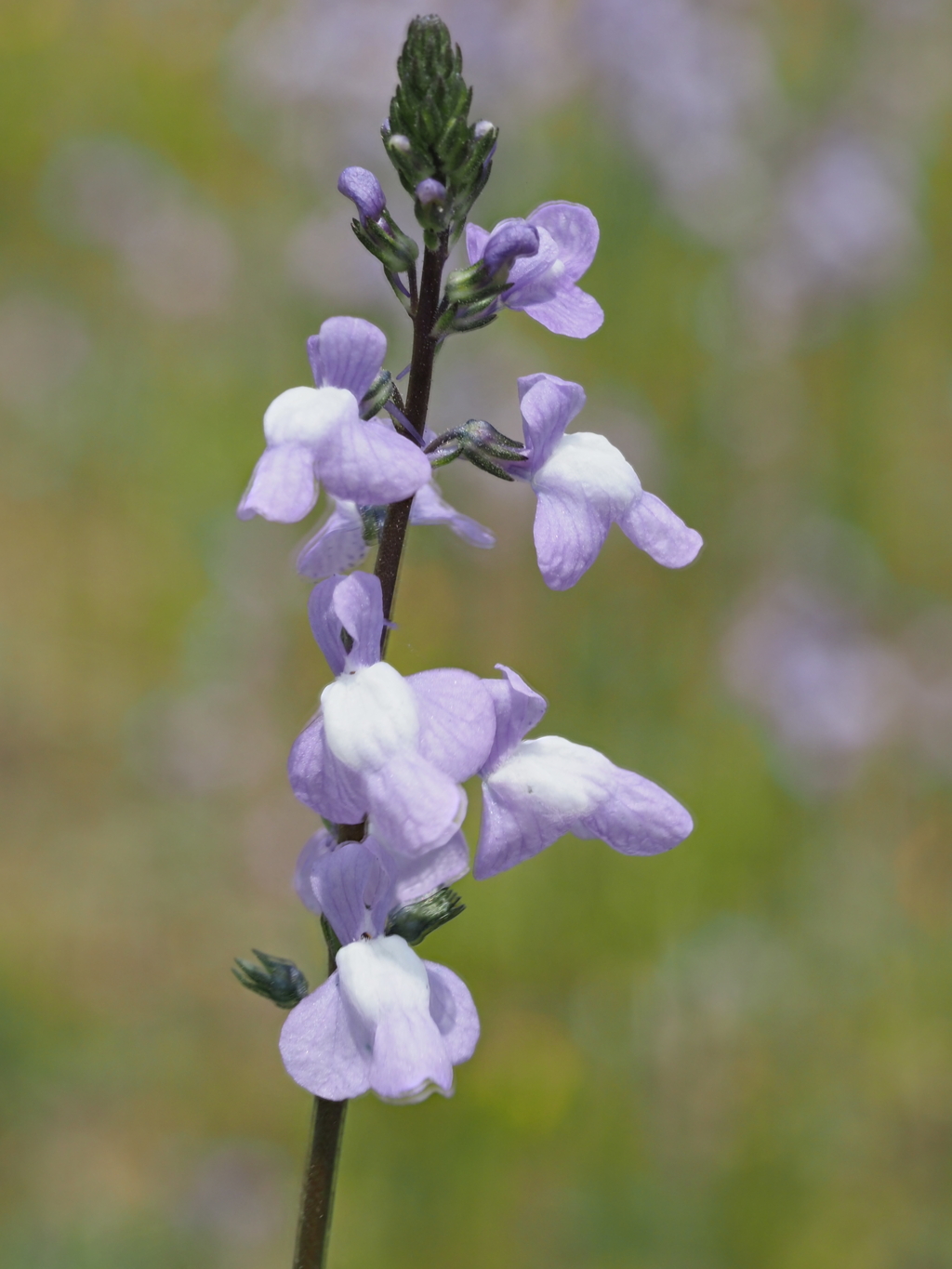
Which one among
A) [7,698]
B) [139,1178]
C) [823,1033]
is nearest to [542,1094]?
[823,1033]

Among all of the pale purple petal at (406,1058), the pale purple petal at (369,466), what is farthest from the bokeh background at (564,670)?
the pale purple petal at (369,466)

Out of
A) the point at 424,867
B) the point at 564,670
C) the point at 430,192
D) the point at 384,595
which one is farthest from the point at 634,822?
the point at 564,670

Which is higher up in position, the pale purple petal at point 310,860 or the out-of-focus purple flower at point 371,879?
the pale purple petal at point 310,860

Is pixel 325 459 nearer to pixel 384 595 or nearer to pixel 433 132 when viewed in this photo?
pixel 384 595

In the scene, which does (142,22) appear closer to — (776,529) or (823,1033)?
(776,529)

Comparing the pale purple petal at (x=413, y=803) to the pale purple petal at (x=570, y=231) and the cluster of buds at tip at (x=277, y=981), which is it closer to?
the cluster of buds at tip at (x=277, y=981)

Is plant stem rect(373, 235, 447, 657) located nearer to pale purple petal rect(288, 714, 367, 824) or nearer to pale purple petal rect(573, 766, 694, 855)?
pale purple petal rect(288, 714, 367, 824)
